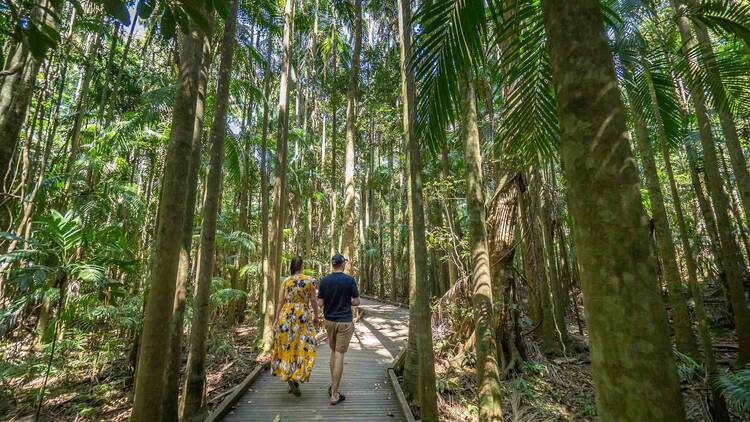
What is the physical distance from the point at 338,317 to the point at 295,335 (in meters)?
0.75

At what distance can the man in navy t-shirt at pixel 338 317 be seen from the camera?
16.1 feet

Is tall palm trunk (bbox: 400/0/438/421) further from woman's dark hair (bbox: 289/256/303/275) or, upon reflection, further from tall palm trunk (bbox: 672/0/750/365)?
tall palm trunk (bbox: 672/0/750/365)

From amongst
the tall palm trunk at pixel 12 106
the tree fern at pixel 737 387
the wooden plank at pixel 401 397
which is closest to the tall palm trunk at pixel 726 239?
the tree fern at pixel 737 387

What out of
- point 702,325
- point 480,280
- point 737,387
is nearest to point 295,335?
point 480,280

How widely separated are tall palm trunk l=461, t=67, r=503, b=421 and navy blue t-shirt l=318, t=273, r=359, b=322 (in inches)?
70.7

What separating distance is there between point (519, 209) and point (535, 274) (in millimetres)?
2012

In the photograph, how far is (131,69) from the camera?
36.5 ft

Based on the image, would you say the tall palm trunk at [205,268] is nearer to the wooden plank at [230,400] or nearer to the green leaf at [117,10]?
the wooden plank at [230,400]

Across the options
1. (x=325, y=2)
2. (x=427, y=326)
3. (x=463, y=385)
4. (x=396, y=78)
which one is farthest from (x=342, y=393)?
(x=325, y=2)

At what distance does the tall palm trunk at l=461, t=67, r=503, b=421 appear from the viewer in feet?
12.5

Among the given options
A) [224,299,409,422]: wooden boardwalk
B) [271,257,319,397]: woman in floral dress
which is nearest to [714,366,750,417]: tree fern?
[224,299,409,422]: wooden boardwalk

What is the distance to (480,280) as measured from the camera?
413 centimetres

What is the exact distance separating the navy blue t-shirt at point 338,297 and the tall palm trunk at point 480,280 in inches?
70.7

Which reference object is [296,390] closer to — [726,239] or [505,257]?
[505,257]
